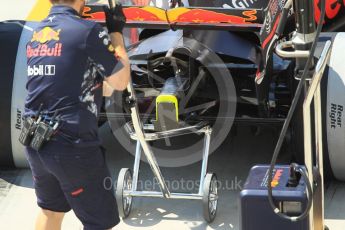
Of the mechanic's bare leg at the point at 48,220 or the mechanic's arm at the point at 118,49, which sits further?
the mechanic's bare leg at the point at 48,220

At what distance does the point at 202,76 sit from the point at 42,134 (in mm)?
1624

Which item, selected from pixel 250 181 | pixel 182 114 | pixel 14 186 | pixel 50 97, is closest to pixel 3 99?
pixel 14 186

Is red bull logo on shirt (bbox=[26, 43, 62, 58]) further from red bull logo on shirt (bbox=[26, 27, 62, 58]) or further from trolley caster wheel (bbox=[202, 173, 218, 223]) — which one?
trolley caster wheel (bbox=[202, 173, 218, 223])

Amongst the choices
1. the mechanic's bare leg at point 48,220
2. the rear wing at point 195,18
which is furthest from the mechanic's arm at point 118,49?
the rear wing at point 195,18

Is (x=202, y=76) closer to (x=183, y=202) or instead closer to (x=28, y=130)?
(x=183, y=202)

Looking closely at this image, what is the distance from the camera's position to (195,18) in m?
4.36

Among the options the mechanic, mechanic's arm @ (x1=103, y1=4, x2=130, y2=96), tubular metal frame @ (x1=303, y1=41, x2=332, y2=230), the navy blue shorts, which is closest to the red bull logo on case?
the mechanic

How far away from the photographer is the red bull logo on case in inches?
124

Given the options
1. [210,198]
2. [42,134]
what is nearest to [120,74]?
[42,134]

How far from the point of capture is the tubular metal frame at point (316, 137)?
9.72ft

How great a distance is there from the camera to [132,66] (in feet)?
16.5

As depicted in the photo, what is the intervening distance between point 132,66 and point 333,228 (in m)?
1.73

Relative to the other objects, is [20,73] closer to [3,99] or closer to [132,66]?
[3,99]

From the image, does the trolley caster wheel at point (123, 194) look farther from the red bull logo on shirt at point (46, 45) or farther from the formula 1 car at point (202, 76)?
the red bull logo on shirt at point (46, 45)
